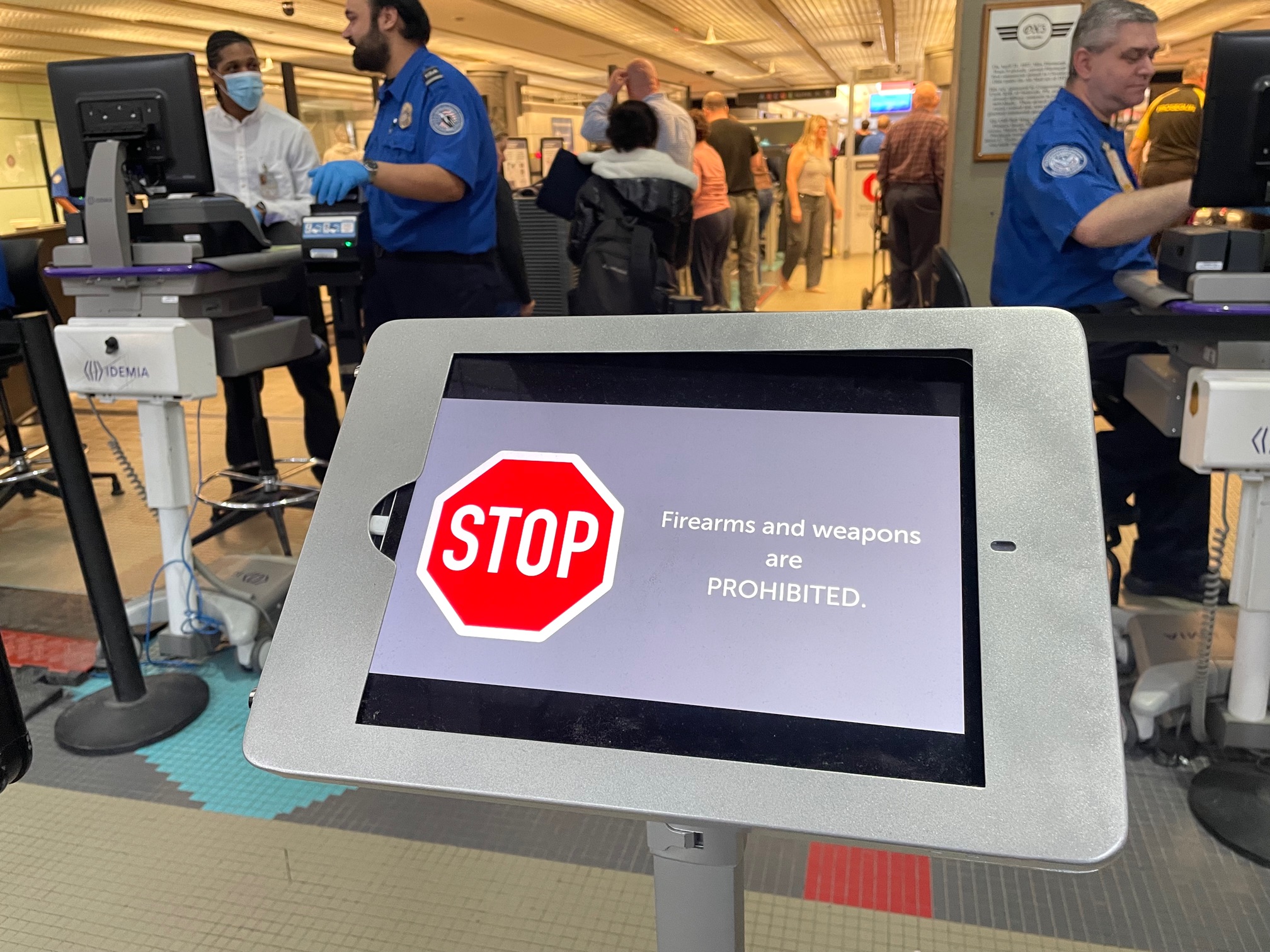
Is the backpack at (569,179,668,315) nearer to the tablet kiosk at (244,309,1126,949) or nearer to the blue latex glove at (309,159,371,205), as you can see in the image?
the blue latex glove at (309,159,371,205)

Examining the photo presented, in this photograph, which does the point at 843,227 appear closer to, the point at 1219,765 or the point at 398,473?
the point at 1219,765

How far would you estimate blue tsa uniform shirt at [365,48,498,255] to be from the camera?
258cm

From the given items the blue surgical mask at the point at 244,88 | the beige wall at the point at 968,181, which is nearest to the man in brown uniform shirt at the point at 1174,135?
the beige wall at the point at 968,181

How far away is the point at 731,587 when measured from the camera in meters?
0.67

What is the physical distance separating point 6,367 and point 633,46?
14396 millimetres

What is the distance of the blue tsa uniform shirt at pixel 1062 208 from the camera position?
2.16 meters

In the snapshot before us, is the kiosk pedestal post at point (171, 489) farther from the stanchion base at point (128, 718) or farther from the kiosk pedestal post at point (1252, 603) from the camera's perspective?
the kiosk pedestal post at point (1252, 603)

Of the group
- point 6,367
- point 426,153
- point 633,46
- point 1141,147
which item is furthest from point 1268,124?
point 633,46

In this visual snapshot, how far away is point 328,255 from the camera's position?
8.39 feet

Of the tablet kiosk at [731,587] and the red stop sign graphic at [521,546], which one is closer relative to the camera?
the tablet kiosk at [731,587]

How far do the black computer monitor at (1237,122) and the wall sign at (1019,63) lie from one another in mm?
2229

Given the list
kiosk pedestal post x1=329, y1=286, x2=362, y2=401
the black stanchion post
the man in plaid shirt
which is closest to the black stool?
kiosk pedestal post x1=329, y1=286, x2=362, y2=401

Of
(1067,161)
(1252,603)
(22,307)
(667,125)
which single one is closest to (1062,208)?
(1067,161)

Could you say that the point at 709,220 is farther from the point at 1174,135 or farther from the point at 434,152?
the point at 434,152
